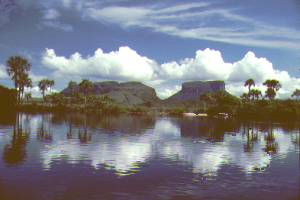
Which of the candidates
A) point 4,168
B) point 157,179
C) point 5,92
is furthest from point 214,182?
point 5,92

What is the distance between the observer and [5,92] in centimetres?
15462

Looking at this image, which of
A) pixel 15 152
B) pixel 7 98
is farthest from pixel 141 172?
pixel 7 98

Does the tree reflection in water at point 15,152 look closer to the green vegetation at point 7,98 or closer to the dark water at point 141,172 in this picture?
the dark water at point 141,172

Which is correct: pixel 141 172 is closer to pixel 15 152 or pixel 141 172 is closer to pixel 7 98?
pixel 15 152

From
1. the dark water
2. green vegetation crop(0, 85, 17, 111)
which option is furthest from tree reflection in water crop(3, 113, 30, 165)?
green vegetation crop(0, 85, 17, 111)

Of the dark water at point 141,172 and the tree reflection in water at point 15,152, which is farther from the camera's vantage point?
the tree reflection in water at point 15,152

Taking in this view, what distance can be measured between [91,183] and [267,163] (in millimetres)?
25532

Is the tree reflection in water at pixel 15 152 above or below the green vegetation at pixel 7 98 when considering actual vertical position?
below

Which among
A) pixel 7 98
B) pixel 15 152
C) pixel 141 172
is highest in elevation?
pixel 7 98

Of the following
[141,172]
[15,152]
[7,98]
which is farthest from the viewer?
[7,98]

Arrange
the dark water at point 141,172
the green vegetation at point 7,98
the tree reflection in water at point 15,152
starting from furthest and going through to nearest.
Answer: the green vegetation at point 7,98
the tree reflection in water at point 15,152
the dark water at point 141,172

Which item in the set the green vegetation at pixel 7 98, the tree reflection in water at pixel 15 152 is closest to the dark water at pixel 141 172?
the tree reflection in water at pixel 15 152

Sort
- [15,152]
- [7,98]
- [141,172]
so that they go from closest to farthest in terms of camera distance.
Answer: [141,172]
[15,152]
[7,98]

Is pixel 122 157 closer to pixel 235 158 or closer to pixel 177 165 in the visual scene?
pixel 177 165
